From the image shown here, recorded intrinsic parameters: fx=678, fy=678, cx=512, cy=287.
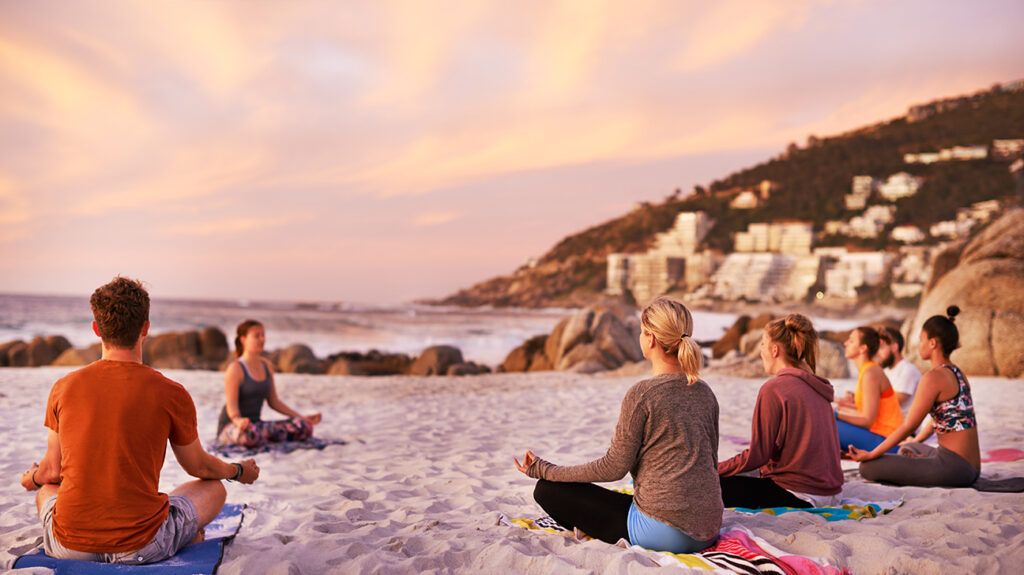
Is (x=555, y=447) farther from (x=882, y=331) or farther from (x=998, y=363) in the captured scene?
(x=998, y=363)

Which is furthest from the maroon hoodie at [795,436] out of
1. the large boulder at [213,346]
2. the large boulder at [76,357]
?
the large boulder at [213,346]

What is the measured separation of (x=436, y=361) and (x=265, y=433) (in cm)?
1148

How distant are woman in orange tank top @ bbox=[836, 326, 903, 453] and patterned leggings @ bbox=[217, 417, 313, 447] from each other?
187 inches

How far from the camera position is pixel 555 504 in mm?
3520

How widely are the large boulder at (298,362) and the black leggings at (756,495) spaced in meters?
15.1

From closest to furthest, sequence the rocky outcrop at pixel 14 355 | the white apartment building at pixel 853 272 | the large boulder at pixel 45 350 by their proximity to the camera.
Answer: the rocky outcrop at pixel 14 355 < the large boulder at pixel 45 350 < the white apartment building at pixel 853 272

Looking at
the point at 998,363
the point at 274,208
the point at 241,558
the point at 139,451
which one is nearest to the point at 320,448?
the point at 241,558

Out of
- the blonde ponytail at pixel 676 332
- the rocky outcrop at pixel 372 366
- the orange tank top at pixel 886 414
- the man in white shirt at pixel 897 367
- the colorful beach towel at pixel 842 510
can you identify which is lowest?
the rocky outcrop at pixel 372 366

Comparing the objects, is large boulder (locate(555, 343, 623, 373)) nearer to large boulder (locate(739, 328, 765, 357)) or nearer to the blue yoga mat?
large boulder (locate(739, 328, 765, 357))

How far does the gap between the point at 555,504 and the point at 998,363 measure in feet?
36.5

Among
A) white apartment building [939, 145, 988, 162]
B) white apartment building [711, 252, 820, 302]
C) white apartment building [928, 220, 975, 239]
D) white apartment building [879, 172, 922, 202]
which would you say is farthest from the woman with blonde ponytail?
white apartment building [939, 145, 988, 162]

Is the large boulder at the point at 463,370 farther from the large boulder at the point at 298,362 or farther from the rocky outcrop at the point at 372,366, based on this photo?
the large boulder at the point at 298,362

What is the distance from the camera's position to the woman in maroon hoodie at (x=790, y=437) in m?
3.80

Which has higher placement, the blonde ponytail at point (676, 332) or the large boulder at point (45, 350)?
the blonde ponytail at point (676, 332)
